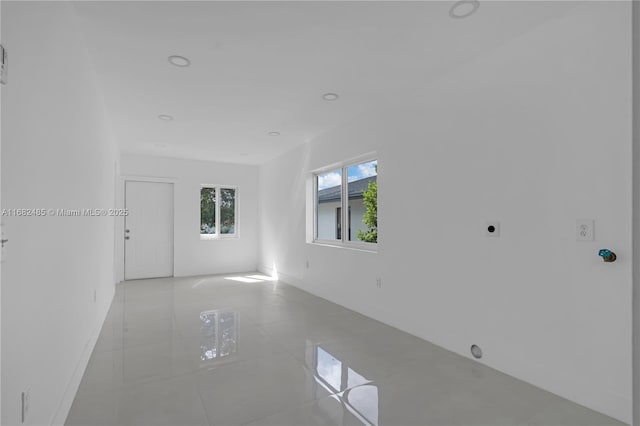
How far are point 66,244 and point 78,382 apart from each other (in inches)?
39.6

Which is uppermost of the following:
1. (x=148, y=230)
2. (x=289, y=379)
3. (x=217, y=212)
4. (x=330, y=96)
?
(x=330, y=96)

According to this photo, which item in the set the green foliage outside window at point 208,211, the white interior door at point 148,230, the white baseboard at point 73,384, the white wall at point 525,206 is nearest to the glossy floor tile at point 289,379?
the white baseboard at point 73,384

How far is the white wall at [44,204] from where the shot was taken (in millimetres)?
1204

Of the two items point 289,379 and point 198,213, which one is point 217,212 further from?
point 289,379

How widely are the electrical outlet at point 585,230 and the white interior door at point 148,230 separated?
653cm

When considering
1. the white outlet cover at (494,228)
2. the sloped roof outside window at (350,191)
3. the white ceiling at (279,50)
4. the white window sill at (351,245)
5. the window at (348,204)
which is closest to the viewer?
the white ceiling at (279,50)

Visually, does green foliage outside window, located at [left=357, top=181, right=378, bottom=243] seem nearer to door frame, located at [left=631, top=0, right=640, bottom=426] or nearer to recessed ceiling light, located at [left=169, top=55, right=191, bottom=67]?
recessed ceiling light, located at [left=169, top=55, right=191, bottom=67]

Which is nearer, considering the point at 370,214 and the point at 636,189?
the point at 636,189

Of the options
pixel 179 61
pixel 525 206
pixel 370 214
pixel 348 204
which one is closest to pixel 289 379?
pixel 525 206

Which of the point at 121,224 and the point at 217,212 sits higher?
the point at 217,212

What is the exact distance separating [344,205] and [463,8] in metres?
2.98

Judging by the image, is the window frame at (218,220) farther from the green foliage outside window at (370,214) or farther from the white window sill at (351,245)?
the green foliage outside window at (370,214)

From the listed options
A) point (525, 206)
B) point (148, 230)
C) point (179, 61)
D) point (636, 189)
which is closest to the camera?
point (636, 189)

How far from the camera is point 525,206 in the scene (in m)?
2.36
